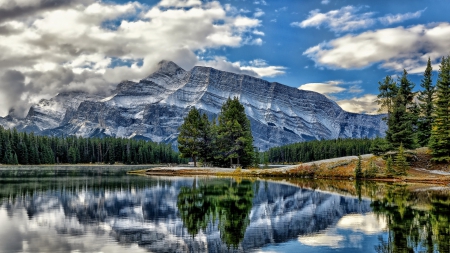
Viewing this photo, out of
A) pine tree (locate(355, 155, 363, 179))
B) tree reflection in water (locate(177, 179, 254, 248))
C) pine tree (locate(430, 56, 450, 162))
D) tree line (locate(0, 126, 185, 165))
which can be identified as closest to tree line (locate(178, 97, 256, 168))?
pine tree (locate(355, 155, 363, 179))

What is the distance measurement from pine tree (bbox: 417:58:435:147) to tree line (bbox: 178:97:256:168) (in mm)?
34385

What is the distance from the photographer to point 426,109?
73188mm

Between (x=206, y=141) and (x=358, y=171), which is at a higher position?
(x=206, y=141)

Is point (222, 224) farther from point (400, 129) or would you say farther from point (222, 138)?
point (222, 138)

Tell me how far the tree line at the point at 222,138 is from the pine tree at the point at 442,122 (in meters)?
36.4

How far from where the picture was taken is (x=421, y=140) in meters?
73.6

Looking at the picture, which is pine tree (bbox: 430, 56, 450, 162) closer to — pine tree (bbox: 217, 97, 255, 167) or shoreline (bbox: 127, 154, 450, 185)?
shoreline (bbox: 127, 154, 450, 185)

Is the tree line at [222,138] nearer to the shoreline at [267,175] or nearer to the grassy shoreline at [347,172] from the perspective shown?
the shoreline at [267,175]

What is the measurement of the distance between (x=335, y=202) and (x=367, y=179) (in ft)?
106

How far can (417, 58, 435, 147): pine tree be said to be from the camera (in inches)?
2856

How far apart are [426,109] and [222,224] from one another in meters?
64.5

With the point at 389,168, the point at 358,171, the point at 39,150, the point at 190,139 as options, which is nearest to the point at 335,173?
the point at 358,171

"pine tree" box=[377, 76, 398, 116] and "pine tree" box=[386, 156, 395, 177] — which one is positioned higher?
"pine tree" box=[377, 76, 398, 116]

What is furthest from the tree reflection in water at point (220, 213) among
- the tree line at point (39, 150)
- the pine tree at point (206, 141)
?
the tree line at point (39, 150)
